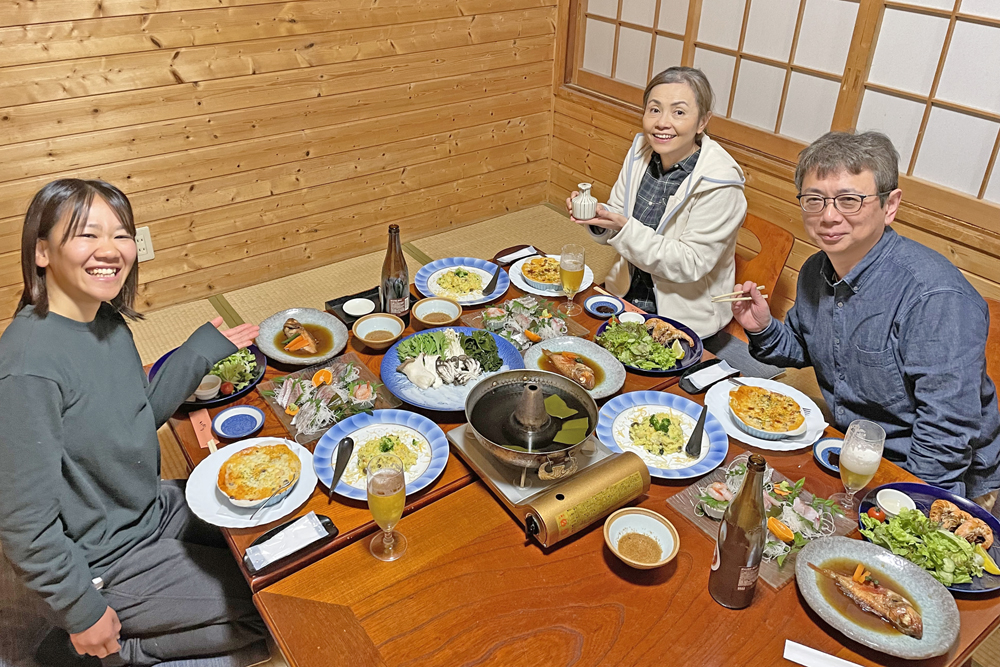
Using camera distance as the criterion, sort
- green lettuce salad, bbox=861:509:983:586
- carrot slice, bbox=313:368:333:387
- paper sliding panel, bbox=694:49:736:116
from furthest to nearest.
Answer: paper sliding panel, bbox=694:49:736:116 → carrot slice, bbox=313:368:333:387 → green lettuce salad, bbox=861:509:983:586

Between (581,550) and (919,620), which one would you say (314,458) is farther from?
(919,620)

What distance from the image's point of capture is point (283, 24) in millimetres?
3551

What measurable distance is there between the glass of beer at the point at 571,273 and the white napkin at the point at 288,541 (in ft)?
3.68

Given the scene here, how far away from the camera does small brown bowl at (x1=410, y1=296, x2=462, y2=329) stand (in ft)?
7.27

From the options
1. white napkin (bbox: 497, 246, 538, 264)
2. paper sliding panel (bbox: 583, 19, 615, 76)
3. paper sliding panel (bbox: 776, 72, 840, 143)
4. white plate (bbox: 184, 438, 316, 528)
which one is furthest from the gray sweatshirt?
paper sliding panel (bbox: 583, 19, 615, 76)

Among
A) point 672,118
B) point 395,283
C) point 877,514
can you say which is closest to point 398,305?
point 395,283

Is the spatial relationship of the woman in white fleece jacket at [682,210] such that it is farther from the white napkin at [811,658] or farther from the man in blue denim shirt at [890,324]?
the white napkin at [811,658]

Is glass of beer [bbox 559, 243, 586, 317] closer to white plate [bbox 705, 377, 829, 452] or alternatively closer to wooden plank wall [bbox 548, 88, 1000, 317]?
white plate [bbox 705, 377, 829, 452]

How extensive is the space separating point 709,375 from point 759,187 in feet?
6.71

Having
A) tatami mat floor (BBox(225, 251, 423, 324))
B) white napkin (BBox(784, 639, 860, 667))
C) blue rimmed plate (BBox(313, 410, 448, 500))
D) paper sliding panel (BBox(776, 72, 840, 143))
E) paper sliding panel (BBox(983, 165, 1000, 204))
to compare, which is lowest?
tatami mat floor (BBox(225, 251, 423, 324))

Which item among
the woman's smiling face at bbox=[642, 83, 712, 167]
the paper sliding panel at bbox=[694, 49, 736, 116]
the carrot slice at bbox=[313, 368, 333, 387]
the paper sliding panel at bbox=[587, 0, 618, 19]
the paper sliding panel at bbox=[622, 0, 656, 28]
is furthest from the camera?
the paper sliding panel at bbox=[587, 0, 618, 19]

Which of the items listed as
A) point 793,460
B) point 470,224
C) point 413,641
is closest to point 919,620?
point 793,460

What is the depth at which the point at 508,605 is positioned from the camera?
4.47ft

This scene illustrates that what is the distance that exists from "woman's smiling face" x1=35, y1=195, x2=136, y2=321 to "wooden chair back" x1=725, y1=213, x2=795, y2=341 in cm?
225
